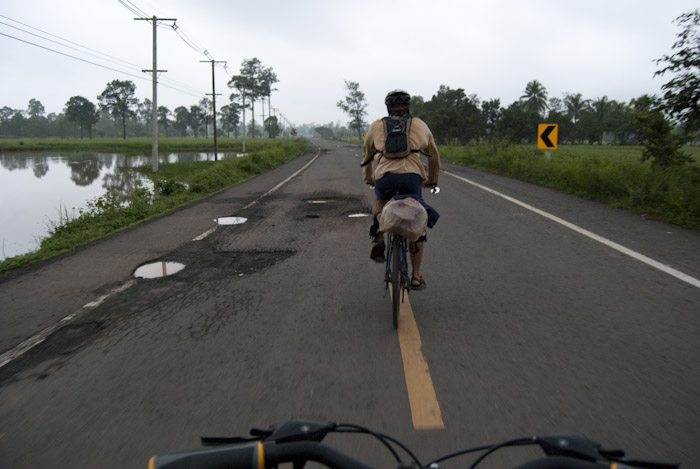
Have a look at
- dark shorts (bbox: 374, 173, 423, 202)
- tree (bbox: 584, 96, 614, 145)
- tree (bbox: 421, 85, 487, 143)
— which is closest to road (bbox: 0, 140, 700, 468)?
dark shorts (bbox: 374, 173, 423, 202)

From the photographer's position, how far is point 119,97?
374 feet

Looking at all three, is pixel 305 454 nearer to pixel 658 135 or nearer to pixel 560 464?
pixel 560 464

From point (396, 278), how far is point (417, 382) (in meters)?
1.02

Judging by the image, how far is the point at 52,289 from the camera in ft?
17.0

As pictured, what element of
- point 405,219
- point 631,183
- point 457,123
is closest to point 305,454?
point 405,219

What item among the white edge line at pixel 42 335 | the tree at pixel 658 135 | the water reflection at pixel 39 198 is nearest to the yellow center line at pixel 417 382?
the white edge line at pixel 42 335

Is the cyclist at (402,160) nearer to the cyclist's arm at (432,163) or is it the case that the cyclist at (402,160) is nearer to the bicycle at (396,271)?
the cyclist's arm at (432,163)

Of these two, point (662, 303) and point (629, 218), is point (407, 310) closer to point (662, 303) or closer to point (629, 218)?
point (662, 303)

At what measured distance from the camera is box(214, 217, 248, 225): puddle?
884cm

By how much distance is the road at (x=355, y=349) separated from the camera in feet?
7.80

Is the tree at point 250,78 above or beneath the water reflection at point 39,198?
above

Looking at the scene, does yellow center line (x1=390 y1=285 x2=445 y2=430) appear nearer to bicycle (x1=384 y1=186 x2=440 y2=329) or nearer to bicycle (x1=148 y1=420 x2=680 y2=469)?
bicycle (x1=384 y1=186 x2=440 y2=329)

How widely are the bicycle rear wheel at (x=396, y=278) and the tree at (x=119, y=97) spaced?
412 ft

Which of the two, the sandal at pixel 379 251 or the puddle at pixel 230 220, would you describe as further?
the puddle at pixel 230 220
